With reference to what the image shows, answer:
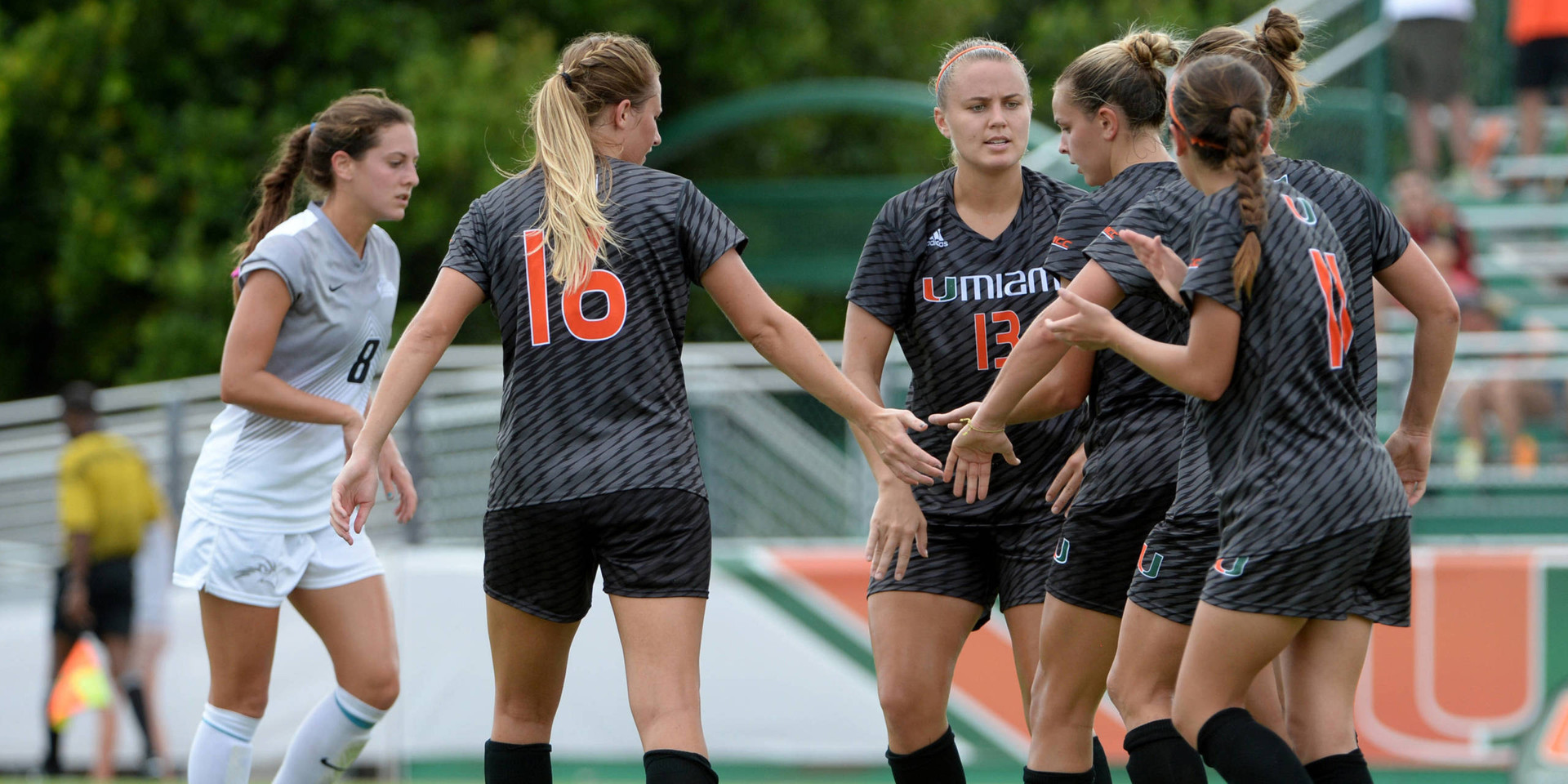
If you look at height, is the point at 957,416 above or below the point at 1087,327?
below

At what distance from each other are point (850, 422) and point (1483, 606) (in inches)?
186

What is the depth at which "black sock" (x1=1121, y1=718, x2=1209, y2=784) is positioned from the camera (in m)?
3.58

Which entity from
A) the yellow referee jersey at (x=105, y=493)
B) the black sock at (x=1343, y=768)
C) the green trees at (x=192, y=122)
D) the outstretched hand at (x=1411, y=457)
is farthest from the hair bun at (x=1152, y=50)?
the green trees at (x=192, y=122)

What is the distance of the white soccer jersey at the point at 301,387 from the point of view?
4246 millimetres

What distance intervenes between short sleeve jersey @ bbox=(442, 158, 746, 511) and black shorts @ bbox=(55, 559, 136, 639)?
598 centimetres

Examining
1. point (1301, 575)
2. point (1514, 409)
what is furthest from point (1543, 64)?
point (1301, 575)

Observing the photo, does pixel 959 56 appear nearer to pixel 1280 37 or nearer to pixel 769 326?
pixel 1280 37

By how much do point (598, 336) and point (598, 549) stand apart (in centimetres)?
48

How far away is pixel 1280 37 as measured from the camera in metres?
3.63

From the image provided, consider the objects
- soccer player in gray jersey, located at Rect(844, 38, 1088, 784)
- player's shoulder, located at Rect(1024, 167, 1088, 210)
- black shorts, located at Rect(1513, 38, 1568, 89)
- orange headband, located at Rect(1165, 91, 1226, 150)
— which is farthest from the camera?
black shorts, located at Rect(1513, 38, 1568, 89)

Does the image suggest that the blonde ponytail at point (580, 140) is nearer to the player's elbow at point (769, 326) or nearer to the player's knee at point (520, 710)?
the player's elbow at point (769, 326)

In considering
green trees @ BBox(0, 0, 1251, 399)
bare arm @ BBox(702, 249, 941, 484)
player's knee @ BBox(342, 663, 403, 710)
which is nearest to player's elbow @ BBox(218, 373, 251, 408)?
player's knee @ BBox(342, 663, 403, 710)

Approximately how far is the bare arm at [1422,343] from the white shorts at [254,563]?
9.06 feet

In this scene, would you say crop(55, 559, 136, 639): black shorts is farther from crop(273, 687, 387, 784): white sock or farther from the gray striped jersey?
the gray striped jersey
